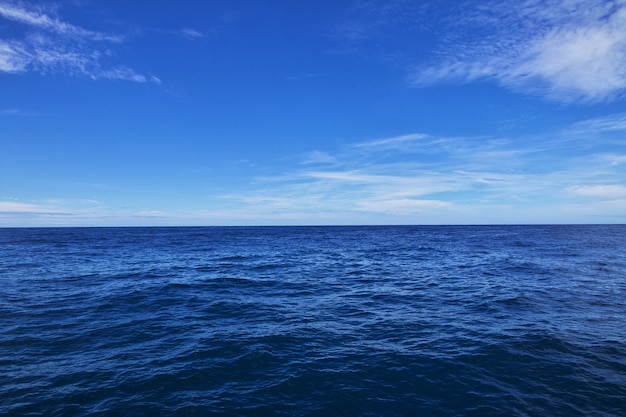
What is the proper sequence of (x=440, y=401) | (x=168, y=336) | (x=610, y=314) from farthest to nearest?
1. (x=610, y=314)
2. (x=168, y=336)
3. (x=440, y=401)

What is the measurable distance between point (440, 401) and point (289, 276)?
74.0 ft

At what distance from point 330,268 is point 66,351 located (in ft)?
87.4

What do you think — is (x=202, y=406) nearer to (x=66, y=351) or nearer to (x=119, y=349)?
(x=119, y=349)

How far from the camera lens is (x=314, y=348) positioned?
47.5 ft

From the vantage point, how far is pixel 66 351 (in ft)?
46.6

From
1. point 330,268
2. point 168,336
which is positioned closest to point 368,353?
point 168,336

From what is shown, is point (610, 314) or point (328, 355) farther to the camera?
point (610, 314)

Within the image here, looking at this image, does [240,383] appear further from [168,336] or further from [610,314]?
[610,314]

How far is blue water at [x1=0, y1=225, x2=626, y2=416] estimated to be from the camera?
10461 millimetres

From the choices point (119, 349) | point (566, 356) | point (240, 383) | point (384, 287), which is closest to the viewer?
point (240, 383)

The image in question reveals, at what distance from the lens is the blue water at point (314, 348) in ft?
34.3

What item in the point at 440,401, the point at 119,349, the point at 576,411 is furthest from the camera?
the point at 119,349

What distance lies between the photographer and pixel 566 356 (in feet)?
43.9

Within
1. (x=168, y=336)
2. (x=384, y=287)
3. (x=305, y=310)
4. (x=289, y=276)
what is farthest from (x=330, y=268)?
(x=168, y=336)
